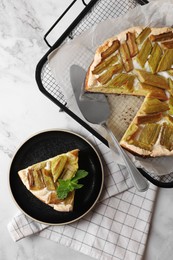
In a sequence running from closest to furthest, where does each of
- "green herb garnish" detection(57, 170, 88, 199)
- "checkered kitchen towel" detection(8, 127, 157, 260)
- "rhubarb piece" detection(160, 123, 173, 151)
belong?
1. "rhubarb piece" detection(160, 123, 173, 151)
2. "green herb garnish" detection(57, 170, 88, 199)
3. "checkered kitchen towel" detection(8, 127, 157, 260)

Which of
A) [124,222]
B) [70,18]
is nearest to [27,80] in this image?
[70,18]

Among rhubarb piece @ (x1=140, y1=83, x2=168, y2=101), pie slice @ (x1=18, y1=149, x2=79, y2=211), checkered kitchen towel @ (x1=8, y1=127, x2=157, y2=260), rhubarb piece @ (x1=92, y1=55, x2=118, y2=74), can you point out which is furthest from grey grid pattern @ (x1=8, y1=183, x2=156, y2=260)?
rhubarb piece @ (x1=92, y1=55, x2=118, y2=74)

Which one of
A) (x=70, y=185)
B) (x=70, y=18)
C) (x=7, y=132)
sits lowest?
(x=70, y=185)

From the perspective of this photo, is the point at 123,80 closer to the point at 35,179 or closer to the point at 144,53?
the point at 144,53

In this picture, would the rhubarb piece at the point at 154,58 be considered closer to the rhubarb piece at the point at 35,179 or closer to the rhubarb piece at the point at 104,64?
the rhubarb piece at the point at 104,64

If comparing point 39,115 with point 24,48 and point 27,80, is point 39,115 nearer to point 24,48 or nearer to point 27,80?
point 27,80

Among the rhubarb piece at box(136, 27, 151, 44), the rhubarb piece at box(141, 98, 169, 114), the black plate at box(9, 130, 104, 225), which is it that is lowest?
the black plate at box(9, 130, 104, 225)

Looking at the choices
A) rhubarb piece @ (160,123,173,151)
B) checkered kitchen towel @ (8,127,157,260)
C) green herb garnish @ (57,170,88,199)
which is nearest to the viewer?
rhubarb piece @ (160,123,173,151)

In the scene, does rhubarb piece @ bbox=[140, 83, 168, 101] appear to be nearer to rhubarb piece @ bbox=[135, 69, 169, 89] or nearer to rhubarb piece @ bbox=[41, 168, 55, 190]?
rhubarb piece @ bbox=[135, 69, 169, 89]
